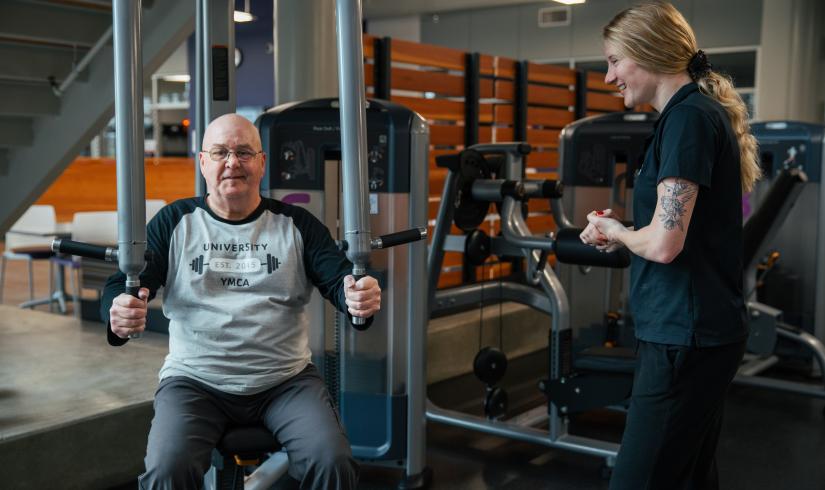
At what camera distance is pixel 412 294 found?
3.22 metres

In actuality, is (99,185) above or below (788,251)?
above

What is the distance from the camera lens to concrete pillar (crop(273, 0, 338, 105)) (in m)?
4.00

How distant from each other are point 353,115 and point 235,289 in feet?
2.78

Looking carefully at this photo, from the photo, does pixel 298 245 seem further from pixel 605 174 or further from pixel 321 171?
pixel 605 174

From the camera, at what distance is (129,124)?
1.53 metres

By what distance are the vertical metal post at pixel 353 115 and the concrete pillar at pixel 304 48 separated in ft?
8.23

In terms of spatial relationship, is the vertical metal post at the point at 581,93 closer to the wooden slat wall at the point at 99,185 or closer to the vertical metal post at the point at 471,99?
the vertical metal post at the point at 471,99

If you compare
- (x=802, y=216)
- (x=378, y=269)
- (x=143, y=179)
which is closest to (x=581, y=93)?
(x=802, y=216)

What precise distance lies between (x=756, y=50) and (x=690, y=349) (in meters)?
8.35

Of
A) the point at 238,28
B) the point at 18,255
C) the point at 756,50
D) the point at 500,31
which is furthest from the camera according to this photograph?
the point at 238,28

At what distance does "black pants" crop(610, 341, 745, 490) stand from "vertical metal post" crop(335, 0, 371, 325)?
0.77m

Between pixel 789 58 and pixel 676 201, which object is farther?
pixel 789 58

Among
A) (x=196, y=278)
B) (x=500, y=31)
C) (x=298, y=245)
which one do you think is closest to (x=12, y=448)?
(x=196, y=278)

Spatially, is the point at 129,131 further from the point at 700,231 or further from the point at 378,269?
the point at 378,269
